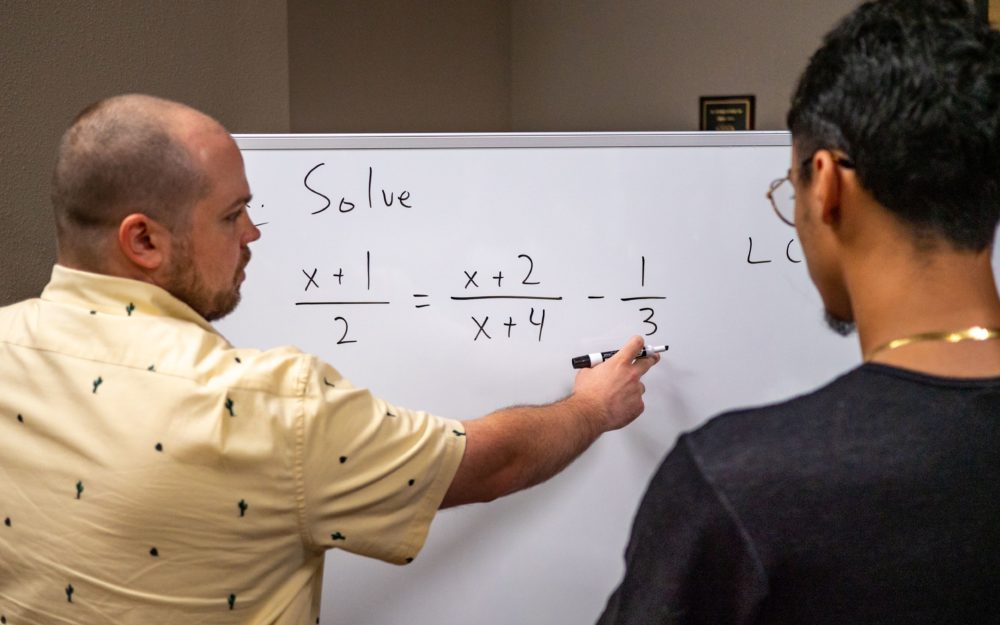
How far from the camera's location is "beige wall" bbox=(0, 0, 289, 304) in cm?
153

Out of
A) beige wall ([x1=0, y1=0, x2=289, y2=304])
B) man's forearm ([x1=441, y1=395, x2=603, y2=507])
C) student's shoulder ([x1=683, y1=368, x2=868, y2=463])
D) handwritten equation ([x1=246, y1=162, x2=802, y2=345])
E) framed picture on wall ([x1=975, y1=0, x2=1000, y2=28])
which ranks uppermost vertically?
framed picture on wall ([x1=975, y1=0, x2=1000, y2=28])

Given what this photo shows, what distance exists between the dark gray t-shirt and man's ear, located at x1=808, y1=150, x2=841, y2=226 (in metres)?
0.12

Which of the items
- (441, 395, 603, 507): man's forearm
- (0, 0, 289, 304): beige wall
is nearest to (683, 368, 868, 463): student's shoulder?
(441, 395, 603, 507): man's forearm

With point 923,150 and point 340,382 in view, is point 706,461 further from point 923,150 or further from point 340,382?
point 340,382

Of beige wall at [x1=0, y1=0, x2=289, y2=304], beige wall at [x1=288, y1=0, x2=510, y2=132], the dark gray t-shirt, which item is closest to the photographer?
the dark gray t-shirt

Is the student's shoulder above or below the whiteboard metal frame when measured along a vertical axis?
below

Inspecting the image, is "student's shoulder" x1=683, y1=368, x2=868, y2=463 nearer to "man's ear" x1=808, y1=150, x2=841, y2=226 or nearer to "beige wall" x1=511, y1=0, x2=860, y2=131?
"man's ear" x1=808, y1=150, x2=841, y2=226

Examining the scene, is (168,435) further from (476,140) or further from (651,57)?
(651,57)

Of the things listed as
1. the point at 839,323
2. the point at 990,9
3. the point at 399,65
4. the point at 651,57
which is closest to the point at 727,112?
the point at 651,57

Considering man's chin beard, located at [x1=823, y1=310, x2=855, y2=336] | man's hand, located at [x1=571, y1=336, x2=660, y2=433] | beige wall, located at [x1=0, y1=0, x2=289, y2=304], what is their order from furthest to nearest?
beige wall, located at [x1=0, y1=0, x2=289, y2=304] → man's hand, located at [x1=571, y1=336, x2=660, y2=433] → man's chin beard, located at [x1=823, y1=310, x2=855, y2=336]

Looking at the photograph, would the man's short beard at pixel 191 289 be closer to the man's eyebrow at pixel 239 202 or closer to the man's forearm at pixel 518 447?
the man's eyebrow at pixel 239 202

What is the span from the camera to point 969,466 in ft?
1.90

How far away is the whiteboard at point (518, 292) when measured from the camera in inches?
49.6

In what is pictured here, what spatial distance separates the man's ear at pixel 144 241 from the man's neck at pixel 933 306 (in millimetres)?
655
